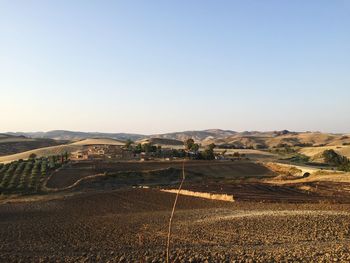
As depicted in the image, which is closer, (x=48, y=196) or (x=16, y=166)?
(x=48, y=196)

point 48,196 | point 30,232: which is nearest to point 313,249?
point 30,232

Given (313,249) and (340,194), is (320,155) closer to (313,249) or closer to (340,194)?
(340,194)

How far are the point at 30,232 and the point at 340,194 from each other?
2813 cm

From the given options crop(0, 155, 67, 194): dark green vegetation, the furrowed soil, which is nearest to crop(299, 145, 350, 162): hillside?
crop(0, 155, 67, 194): dark green vegetation

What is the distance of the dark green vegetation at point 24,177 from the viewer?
5166 cm

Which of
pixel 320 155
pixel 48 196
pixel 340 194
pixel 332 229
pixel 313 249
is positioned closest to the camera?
pixel 313 249

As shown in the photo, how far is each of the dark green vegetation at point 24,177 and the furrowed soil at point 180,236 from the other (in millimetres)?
21059

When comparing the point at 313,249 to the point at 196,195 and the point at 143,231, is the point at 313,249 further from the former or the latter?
Answer: the point at 196,195

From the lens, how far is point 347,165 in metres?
73.6

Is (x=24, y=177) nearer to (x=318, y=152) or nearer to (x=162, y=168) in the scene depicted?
(x=162, y=168)

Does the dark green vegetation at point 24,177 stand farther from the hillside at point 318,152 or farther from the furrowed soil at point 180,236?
the hillside at point 318,152

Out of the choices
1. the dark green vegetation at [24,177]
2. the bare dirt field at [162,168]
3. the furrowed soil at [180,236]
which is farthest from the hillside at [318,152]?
the furrowed soil at [180,236]

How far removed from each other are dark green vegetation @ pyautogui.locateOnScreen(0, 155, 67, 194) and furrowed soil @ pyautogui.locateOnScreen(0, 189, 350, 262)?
21.1 metres

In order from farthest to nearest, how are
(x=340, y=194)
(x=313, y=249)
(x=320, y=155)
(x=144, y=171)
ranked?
(x=320, y=155) → (x=144, y=171) → (x=340, y=194) → (x=313, y=249)
